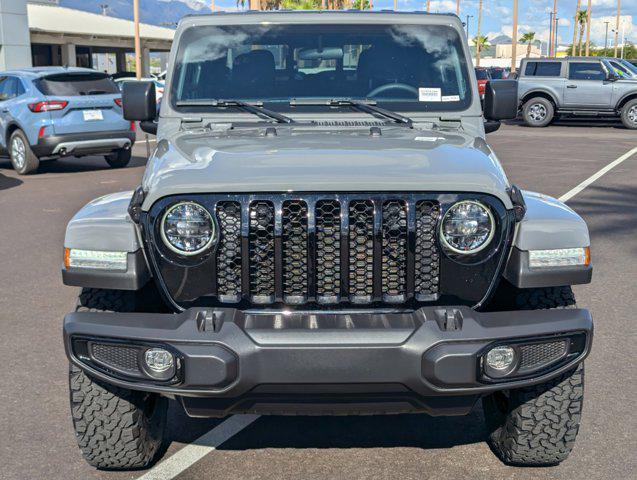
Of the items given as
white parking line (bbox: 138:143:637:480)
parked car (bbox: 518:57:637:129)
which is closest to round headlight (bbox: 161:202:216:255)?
white parking line (bbox: 138:143:637:480)

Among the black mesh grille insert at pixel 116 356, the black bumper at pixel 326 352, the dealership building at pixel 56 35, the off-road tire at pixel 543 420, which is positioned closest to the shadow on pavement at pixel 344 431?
the off-road tire at pixel 543 420

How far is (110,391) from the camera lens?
3.82 meters

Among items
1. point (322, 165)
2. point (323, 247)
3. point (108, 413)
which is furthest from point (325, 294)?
point (108, 413)

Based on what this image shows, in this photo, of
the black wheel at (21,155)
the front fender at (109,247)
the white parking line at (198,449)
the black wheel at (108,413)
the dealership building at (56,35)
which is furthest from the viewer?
the dealership building at (56,35)

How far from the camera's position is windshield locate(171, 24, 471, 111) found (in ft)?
16.4

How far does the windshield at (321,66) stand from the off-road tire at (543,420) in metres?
1.75

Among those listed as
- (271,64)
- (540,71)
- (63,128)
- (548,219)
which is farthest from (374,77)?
(540,71)

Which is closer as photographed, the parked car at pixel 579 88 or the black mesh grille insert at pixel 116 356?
the black mesh grille insert at pixel 116 356

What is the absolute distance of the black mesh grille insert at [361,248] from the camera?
3.55 metres

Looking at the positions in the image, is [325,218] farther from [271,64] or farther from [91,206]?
[271,64]

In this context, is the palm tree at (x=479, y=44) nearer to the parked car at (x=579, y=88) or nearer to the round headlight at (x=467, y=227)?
the parked car at (x=579, y=88)

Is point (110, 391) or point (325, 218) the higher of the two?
point (325, 218)

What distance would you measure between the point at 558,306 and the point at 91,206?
6.58 feet

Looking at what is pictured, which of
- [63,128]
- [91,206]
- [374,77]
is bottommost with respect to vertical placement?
[63,128]
